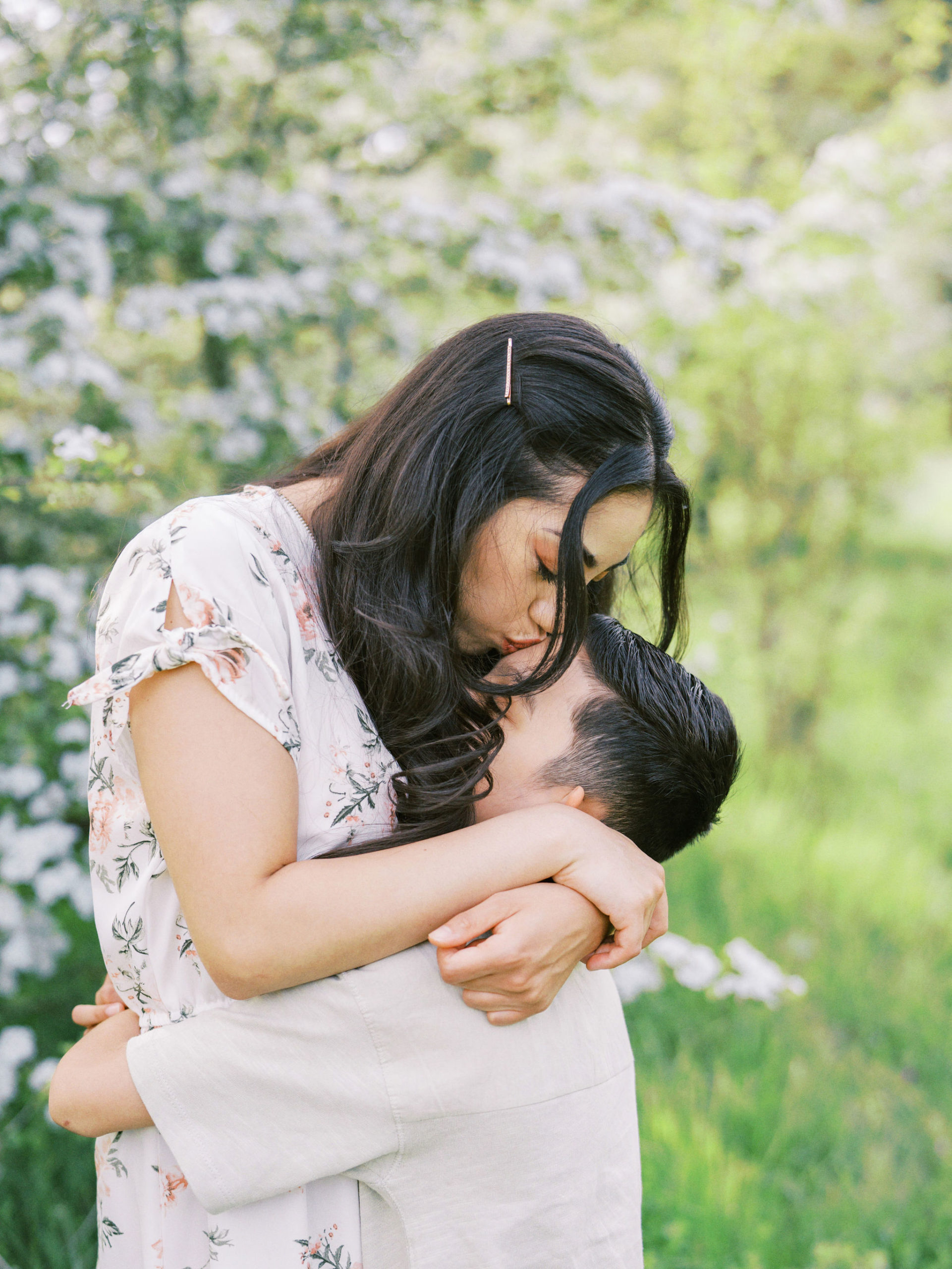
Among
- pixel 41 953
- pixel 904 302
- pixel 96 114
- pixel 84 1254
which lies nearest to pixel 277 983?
pixel 41 953

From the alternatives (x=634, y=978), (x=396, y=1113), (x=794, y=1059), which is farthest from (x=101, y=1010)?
(x=794, y=1059)

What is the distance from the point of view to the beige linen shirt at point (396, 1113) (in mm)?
1130

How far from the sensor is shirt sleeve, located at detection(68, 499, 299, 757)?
Answer: 108cm

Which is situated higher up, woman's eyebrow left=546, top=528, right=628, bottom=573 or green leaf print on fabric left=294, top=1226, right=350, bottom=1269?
woman's eyebrow left=546, top=528, right=628, bottom=573

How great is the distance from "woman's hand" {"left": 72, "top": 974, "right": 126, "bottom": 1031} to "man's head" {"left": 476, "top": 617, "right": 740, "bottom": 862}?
545 millimetres

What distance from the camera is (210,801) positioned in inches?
42.0

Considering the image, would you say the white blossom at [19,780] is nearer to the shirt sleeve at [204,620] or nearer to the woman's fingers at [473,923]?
the shirt sleeve at [204,620]

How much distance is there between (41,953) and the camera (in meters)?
2.22

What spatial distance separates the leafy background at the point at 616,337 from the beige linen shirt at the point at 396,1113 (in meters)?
1.10

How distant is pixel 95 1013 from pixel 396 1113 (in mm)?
514

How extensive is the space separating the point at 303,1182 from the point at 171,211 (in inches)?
100

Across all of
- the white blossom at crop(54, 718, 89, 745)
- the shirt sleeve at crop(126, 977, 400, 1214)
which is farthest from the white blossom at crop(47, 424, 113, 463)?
the shirt sleeve at crop(126, 977, 400, 1214)

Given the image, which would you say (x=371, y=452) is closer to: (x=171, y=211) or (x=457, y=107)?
(x=171, y=211)

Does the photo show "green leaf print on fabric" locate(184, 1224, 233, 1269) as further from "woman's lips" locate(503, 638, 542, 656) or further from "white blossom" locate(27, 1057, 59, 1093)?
"white blossom" locate(27, 1057, 59, 1093)
